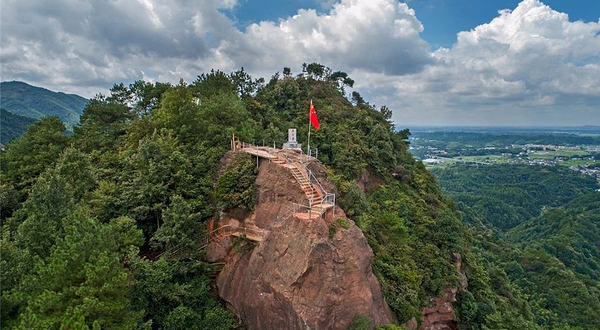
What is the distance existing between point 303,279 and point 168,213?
29.3ft

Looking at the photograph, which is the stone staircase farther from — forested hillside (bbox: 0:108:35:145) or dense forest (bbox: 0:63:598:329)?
forested hillside (bbox: 0:108:35:145)

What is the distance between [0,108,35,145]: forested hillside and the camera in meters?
107

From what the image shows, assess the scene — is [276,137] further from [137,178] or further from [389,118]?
[389,118]

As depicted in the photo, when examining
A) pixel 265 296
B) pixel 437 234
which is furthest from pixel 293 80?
pixel 265 296

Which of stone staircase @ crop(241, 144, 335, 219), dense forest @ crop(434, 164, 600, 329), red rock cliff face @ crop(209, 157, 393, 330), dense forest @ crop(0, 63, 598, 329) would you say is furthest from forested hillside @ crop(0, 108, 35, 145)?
dense forest @ crop(434, 164, 600, 329)

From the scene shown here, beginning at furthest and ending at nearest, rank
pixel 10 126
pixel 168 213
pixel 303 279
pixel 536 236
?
pixel 10 126 → pixel 536 236 → pixel 168 213 → pixel 303 279

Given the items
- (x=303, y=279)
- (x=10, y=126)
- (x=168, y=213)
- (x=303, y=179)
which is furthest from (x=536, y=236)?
(x=10, y=126)

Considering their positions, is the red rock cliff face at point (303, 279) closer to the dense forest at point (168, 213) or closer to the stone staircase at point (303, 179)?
the stone staircase at point (303, 179)

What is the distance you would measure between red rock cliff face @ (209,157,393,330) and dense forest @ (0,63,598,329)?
153 centimetres

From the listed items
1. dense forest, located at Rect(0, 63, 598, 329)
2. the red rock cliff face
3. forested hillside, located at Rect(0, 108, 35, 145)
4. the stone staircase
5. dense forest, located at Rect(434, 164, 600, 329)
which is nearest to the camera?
dense forest, located at Rect(0, 63, 598, 329)

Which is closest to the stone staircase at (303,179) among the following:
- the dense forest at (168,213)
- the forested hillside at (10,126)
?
the dense forest at (168,213)

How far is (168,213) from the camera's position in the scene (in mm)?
19422

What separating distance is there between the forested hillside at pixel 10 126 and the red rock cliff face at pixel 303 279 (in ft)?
399

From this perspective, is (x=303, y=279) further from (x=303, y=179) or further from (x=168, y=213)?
(x=168, y=213)
